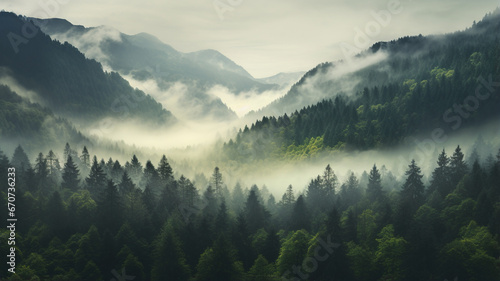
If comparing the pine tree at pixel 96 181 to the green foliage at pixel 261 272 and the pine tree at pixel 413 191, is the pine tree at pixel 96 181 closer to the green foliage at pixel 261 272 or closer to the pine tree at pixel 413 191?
the green foliage at pixel 261 272

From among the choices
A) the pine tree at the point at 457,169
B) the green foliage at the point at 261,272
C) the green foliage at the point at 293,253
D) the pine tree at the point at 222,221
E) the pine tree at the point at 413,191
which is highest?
the pine tree at the point at 457,169

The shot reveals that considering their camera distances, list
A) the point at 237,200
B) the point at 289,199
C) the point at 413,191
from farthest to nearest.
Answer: the point at 237,200 < the point at 289,199 < the point at 413,191

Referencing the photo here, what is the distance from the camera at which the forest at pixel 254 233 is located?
92.1 meters

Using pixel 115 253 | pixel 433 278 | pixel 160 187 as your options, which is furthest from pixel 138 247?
pixel 433 278

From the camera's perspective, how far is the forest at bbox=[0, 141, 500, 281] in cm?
9212

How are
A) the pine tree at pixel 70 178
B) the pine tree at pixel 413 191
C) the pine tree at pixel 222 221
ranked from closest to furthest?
the pine tree at pixel 413 191, the pine tree at pixel 222 221, the pine tree at pixel 70 178

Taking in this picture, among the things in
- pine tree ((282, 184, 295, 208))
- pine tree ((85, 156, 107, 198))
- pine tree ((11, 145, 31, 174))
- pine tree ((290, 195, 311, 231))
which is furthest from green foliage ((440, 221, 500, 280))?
pine tree ((11, 145, 31, 174))

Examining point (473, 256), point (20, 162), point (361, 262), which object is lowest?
point (361, 262)

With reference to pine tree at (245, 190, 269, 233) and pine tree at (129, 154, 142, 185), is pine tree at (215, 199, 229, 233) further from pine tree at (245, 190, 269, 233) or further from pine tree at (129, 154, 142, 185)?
pine tree at (129, 154, 142, 185)

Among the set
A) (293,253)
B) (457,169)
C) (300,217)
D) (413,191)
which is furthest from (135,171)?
(457,169)

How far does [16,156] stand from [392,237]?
367 feet

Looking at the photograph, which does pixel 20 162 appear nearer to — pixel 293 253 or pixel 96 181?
pixel 96 181

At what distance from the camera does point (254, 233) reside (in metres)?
117

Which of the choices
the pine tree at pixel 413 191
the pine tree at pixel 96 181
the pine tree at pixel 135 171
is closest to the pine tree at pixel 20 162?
the pine tree at pixel 96 181
